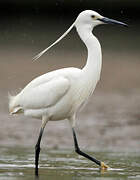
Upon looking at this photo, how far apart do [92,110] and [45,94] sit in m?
5.80

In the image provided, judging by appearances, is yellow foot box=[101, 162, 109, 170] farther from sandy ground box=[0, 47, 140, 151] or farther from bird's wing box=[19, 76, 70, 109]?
sandy ground box=[0, 47, 140, 151]

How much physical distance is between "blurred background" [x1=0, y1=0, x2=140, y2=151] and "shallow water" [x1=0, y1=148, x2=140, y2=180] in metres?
0.97

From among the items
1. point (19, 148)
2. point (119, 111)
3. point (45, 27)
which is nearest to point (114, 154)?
point (19, 148)

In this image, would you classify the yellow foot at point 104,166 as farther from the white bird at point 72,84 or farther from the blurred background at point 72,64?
the blurred background at point 72,64

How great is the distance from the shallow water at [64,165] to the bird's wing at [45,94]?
820 millimetres

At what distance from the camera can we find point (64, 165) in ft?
29.1

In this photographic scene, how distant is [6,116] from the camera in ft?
44.5

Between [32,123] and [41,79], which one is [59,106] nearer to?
[41,79]

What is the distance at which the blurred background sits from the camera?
11930mm

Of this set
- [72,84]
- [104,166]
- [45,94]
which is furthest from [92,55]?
[104,166]

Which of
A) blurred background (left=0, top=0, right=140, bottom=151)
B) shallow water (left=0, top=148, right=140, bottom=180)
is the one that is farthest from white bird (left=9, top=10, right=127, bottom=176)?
blurred background (left=0, top=0, right=140, bottom=151)

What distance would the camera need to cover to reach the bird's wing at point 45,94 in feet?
27.9

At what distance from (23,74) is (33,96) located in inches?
396

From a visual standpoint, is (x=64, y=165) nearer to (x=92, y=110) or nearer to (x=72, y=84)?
(x=72, y=84)
